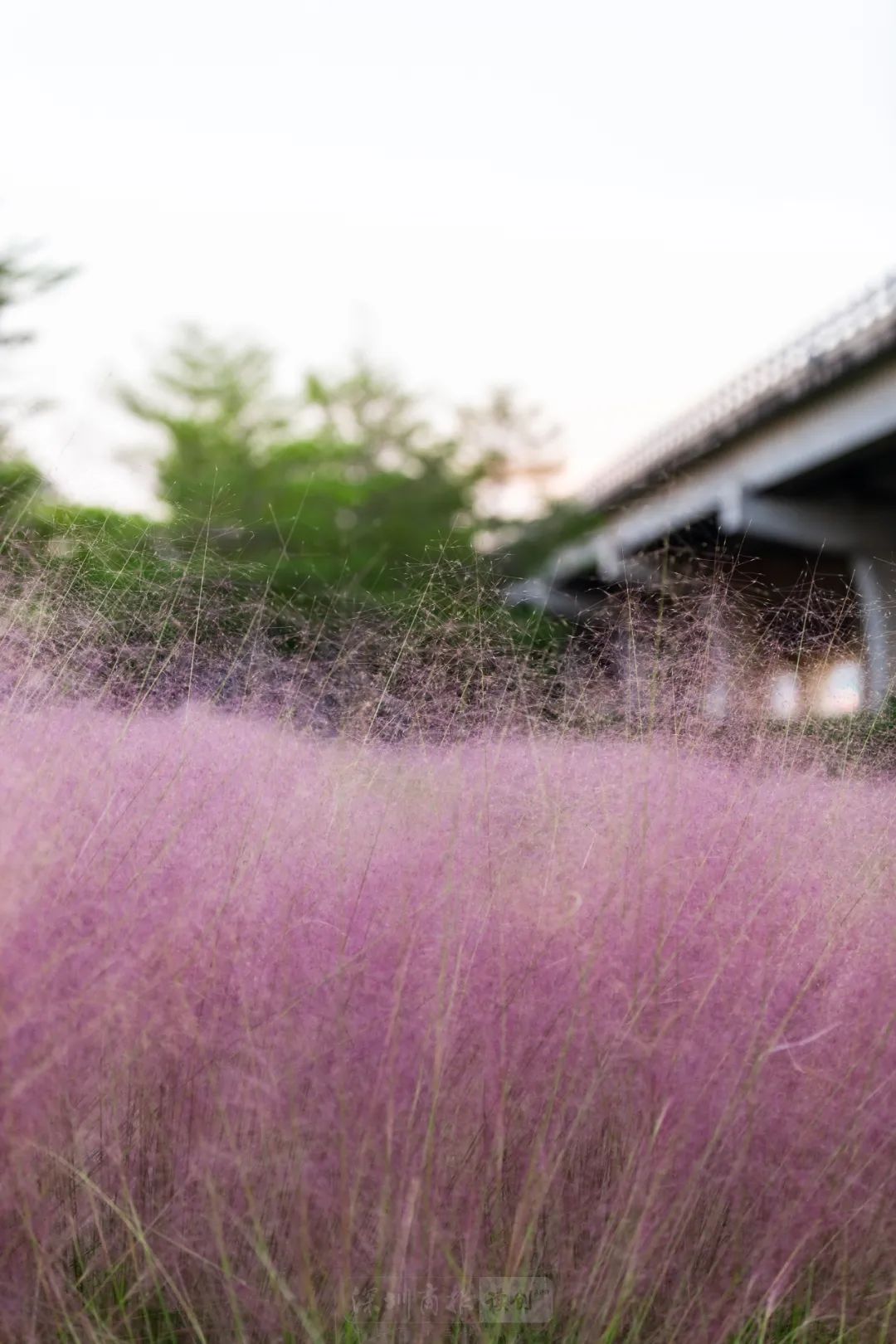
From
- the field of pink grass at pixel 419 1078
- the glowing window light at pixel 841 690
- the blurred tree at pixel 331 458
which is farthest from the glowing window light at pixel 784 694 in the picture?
the blurred tree at pixel 331 458

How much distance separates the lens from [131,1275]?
1.57m

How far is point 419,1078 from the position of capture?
152cm

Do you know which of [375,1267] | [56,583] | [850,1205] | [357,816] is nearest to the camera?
[375,1267]

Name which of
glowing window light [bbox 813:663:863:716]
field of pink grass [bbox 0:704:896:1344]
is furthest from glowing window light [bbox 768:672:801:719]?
field of pink grass [bbox 0:704:896:1344]

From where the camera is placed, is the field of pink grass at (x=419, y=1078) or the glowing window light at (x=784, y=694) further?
the glowing window light at (x=784, y=694)

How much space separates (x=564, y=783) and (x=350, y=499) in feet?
42.9

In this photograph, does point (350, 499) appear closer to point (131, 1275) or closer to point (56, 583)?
point (56, 583)

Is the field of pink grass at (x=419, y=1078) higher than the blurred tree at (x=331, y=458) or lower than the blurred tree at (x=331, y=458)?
lower

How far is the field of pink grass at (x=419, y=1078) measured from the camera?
1.45 metres

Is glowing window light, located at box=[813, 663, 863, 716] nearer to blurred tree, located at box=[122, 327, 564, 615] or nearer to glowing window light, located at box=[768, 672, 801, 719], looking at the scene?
glowing window light, located at box=[768, 672, 801, 719]

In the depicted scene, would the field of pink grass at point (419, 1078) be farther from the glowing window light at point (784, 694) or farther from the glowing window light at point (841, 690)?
the glowing window light at point (841, 690)

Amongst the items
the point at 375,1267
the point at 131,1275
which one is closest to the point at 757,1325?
the point at 375,1267

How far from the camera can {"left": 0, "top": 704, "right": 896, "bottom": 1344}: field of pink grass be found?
145cm


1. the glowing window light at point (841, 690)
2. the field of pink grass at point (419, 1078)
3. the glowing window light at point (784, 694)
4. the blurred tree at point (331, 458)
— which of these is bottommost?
the field of pink grass at point (419, 1078)
